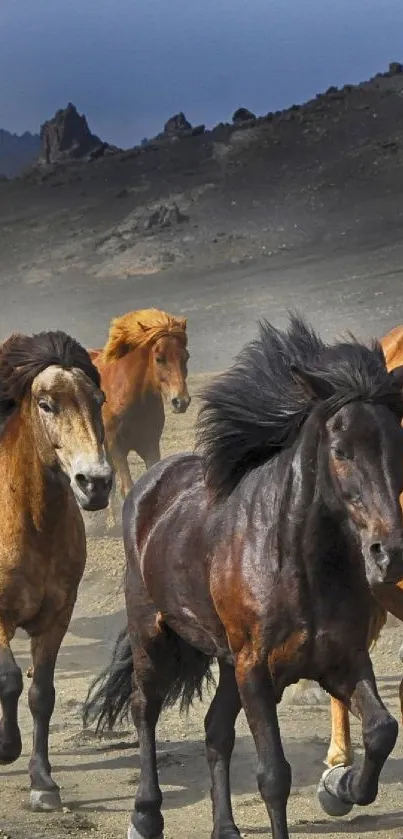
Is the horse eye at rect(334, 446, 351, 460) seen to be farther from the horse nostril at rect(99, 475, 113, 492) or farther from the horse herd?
the horse nostril at rect(99, 475, 113, 492)

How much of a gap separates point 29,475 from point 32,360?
18.4 inches

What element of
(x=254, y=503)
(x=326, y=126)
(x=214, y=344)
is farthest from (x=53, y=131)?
(x=254, y=503)

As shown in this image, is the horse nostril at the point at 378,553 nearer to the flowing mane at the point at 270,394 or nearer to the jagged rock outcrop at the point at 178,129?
the flowing mane at the point at 270,394

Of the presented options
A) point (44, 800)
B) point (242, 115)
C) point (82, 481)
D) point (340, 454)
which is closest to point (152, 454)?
point (44, 800)

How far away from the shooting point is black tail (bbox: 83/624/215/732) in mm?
5773

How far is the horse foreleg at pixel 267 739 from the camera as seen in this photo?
4641 mm

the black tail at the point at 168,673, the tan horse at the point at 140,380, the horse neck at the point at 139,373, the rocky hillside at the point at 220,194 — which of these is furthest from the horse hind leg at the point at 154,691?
the rocky hillside at the point at 220,194

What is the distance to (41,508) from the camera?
6.37m

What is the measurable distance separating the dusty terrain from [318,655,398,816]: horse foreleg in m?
4.32

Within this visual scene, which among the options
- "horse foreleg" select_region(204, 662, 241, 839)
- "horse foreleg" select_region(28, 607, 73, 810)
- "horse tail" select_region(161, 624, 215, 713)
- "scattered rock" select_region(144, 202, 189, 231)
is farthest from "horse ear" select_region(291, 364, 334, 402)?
"scattered rock" select_region(144, 202, 189, 231)

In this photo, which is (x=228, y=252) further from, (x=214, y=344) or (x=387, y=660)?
(x=387, y=660)

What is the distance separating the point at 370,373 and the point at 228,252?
3270cm

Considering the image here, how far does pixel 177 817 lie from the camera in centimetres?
595

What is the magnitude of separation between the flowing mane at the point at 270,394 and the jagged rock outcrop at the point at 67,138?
4512cm
